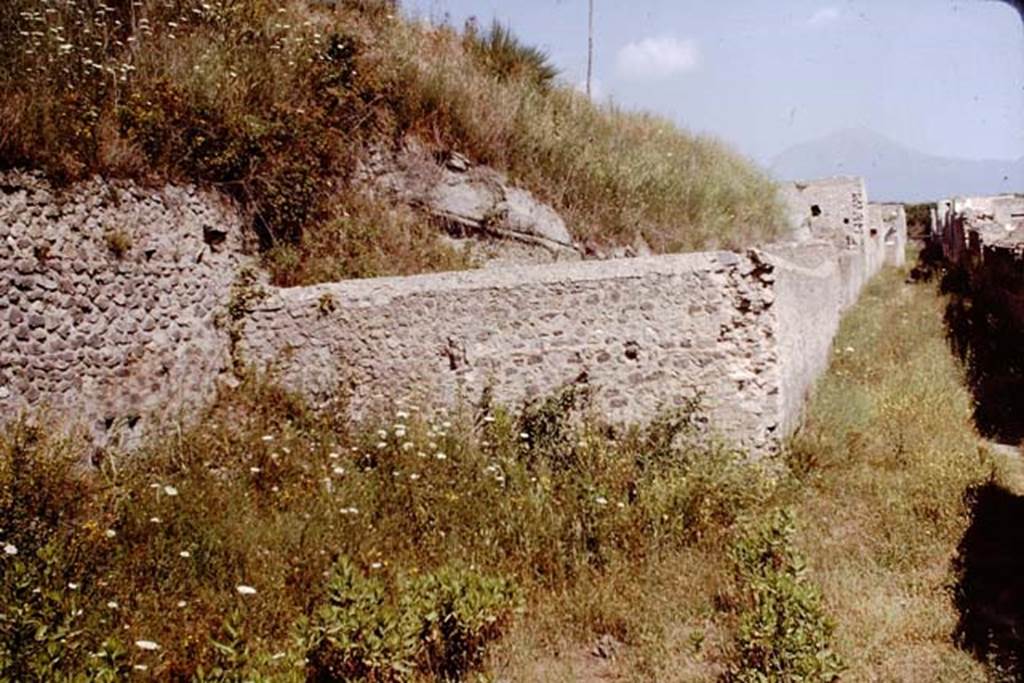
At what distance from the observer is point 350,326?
316 inches

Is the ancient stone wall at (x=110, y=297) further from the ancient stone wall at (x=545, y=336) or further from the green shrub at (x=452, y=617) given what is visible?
the green shrub at (x=452, y=617)

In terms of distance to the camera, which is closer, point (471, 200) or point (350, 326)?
point (350, 326)

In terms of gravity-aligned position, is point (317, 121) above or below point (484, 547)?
above

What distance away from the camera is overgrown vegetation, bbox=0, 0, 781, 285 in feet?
24.9

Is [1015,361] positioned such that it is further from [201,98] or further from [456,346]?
[201,98]

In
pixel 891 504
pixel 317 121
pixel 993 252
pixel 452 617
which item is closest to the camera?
pixel 452 617

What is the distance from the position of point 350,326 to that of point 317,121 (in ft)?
11.2

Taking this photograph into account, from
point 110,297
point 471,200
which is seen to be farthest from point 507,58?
point 110,297

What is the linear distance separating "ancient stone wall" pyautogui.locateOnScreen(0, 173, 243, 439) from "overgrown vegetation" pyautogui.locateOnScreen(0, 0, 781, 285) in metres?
0.36

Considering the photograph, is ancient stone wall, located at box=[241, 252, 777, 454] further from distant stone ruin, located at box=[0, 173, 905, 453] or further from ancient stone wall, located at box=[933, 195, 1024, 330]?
ancient stone wall, located at box=[933, 195, 1024, 330]

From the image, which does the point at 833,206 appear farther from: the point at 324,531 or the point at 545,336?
the point at 324,531

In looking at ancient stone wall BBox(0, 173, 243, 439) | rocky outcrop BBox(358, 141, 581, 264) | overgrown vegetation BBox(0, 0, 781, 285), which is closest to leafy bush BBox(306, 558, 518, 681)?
ancient stone wall BBox(0, 173, 243, 439)

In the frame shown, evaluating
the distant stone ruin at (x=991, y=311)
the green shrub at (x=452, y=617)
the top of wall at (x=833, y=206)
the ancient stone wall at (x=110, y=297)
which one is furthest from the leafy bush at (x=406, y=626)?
the top of wall at (x=833, y=206)

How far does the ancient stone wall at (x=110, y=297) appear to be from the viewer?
635cm
